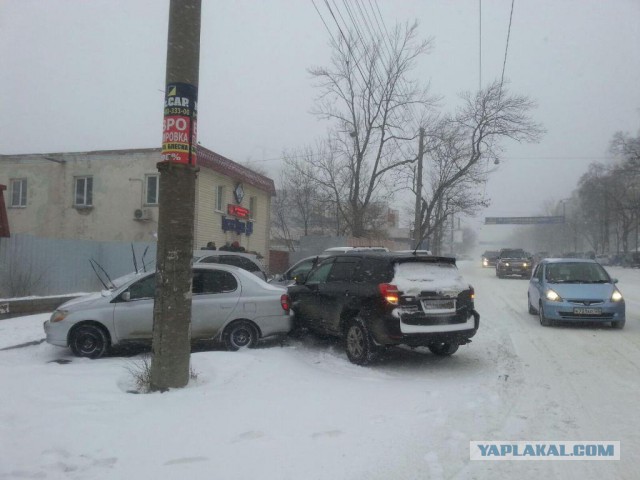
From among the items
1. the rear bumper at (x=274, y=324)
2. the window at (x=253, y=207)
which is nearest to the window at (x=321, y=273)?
the rear bumper at (x=274, y=324)

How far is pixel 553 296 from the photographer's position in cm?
1102

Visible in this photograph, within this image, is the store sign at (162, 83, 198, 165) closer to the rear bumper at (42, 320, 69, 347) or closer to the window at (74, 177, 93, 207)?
the rear bumper at (42, 320, 69, 347)

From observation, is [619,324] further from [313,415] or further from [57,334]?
[57,334]

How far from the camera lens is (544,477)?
389cm

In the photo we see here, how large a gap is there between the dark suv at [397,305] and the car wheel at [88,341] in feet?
11.3

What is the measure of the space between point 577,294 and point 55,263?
550 inches

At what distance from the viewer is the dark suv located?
22.9ft

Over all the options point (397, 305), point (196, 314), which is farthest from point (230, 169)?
point (397, 305)

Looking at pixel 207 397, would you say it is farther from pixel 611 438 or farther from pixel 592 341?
pixel 592 341

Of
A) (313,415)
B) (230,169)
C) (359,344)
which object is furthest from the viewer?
(230,169)

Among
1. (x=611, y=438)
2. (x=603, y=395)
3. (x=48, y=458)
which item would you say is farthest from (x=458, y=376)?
(x=48, y=458)

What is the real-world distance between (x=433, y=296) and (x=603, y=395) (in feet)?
7.57

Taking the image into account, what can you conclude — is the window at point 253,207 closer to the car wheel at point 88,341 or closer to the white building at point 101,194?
the white building at point 101,194

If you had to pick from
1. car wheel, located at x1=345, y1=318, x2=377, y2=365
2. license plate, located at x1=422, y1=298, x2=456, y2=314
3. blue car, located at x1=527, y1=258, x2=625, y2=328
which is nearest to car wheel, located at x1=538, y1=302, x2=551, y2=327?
blue car, located at x1=527, y1=258, x2=625, y2=328
